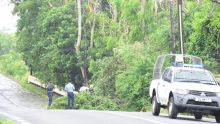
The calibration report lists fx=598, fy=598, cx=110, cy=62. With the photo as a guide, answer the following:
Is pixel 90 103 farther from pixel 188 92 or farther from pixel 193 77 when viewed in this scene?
pixel 188 92

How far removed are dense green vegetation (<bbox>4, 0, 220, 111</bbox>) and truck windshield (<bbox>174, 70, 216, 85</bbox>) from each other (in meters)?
11.1

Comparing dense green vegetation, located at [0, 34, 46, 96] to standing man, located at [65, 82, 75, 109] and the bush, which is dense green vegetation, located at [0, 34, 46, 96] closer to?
the bush

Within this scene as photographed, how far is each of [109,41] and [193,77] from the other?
96.1 feet

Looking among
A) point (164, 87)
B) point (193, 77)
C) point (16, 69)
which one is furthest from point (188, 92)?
point (16, 69)

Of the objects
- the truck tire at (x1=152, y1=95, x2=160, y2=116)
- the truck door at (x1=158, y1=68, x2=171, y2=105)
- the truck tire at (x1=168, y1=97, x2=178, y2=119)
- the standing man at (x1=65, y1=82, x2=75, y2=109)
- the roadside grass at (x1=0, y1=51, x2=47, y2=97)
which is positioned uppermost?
the truck door at (x1=158, y1=68, x2=171, y2=105)

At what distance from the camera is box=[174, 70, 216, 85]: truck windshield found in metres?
19.6

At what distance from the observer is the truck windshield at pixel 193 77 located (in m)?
19.6

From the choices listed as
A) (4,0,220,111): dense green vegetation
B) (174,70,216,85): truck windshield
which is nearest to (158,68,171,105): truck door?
(174,70,216,85): truck windshield

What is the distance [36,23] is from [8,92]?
11977 mm

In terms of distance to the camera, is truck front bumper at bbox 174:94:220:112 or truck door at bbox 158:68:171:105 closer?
truck front bumper at bbox 174:94:220:112

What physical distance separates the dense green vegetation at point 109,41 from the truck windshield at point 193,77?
1111cm

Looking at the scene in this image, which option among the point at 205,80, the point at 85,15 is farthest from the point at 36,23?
the point at 205,80

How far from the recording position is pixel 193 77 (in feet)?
65.0

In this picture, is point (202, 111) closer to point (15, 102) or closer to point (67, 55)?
point (67, 55)
